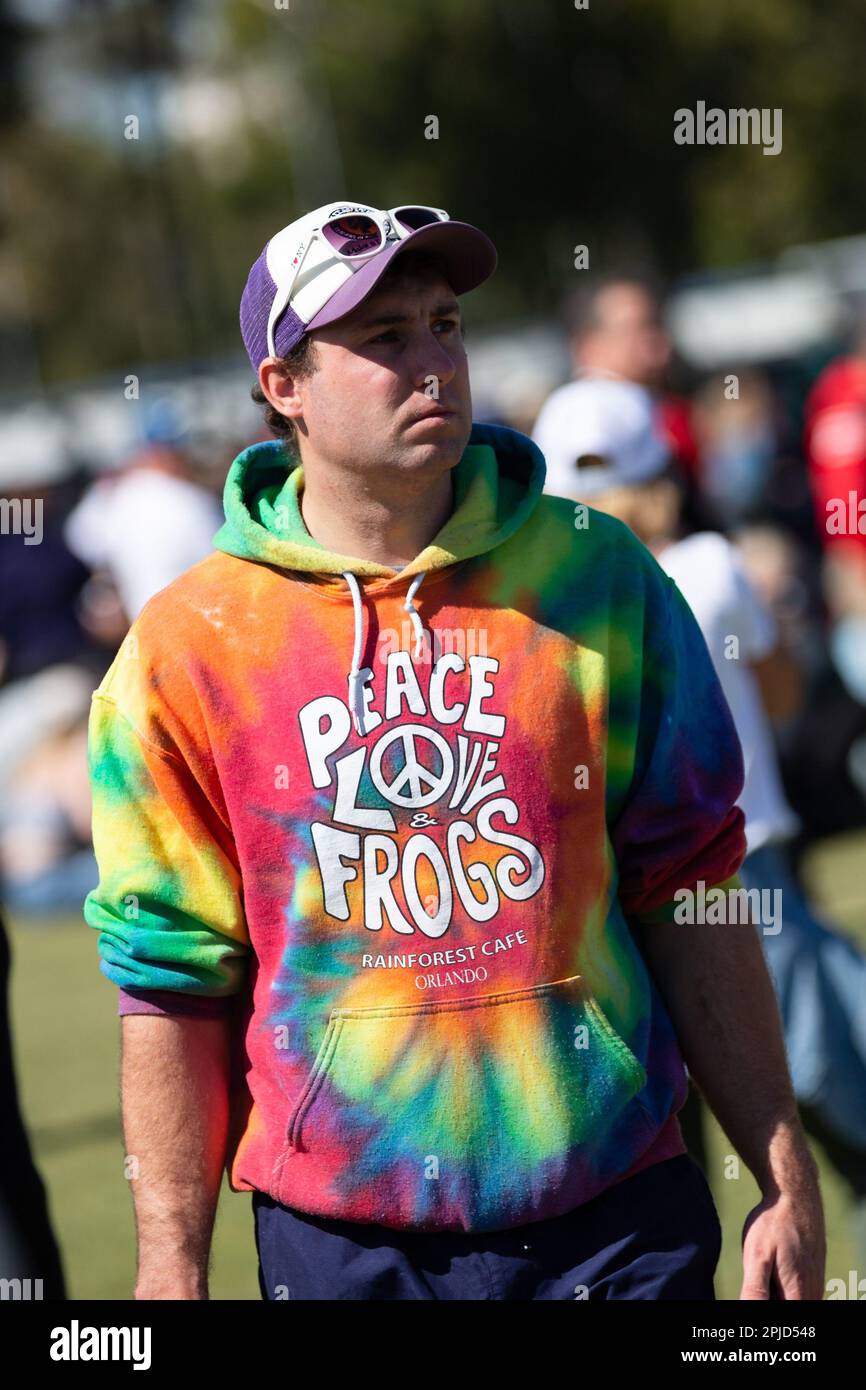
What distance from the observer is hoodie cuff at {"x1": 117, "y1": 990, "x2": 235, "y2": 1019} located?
2670 mm

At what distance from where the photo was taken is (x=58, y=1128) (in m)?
6.79

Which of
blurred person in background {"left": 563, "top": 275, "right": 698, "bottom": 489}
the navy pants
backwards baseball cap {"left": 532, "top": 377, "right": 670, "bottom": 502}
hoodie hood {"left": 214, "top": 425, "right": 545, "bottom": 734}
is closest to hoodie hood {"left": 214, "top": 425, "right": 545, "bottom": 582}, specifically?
hoodie hood {"left": 214, "top": 425, "right": 545, "bottom": 734}

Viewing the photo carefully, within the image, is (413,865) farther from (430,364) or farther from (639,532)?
(639,532)

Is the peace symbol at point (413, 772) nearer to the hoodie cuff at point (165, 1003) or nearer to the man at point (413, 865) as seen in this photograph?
the man at point (413, 865)

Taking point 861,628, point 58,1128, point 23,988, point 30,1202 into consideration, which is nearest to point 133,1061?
point 30,1202

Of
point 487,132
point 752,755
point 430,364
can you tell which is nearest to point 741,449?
point 752,755

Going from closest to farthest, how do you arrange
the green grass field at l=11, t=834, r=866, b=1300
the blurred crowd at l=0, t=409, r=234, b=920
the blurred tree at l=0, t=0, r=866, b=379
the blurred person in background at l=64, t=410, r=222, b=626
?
the green grass field at l=11, t=834, r=866, b=1300 → the blurred person in background at l=64, t=410, r=222, b=626 → the blurred crowd at l=0, t=409, r=234, b=920 → the blurred tree at l=0, t=0, r=866, b=379

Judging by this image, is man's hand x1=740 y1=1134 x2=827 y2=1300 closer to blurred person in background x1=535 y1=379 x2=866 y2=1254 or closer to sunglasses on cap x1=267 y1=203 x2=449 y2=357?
sunglasses on cap x1=267 y1=203 x2=449 y2=357

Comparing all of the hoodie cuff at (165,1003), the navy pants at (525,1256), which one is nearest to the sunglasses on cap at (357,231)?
the hoodie cuff at (165,1003)

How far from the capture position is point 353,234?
2.65m

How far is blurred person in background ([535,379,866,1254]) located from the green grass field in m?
0.31

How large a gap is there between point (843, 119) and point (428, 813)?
42756mm

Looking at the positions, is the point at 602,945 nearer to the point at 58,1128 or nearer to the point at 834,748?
the point at 58,1128

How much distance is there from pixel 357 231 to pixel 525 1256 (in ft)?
4.76
